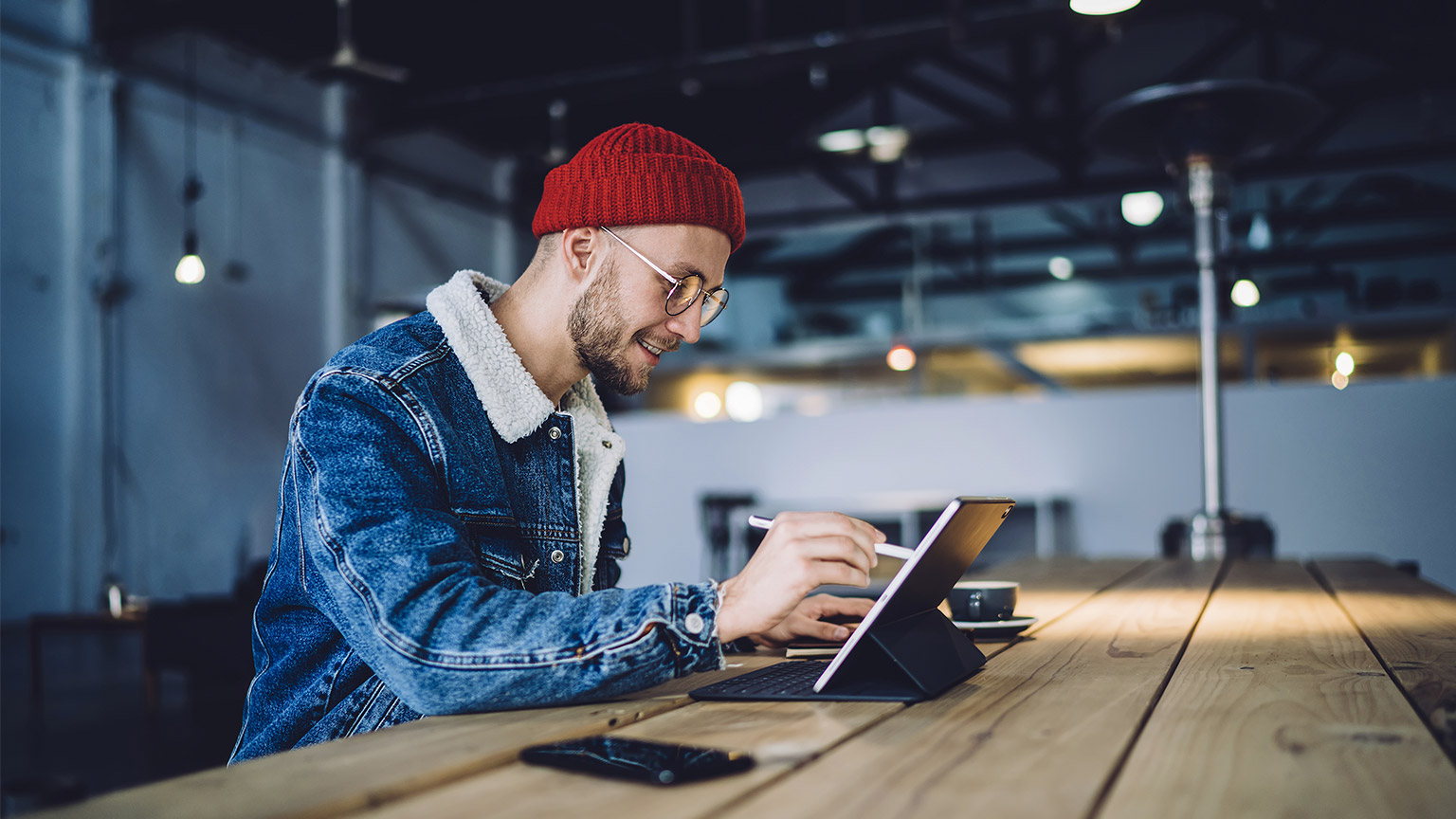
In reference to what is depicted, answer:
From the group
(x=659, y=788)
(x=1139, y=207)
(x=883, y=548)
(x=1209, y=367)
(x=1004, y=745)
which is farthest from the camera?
(x=1139, y=207)

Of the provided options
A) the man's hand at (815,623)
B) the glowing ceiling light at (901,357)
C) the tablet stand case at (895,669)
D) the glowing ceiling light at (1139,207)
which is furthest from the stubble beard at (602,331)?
the glowing ceiling light at (901,357)

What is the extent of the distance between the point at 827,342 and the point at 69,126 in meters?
5.77

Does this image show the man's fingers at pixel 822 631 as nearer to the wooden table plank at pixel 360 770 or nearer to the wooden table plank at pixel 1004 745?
the wooden table plank at pixel 1004 745

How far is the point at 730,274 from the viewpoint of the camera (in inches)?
420

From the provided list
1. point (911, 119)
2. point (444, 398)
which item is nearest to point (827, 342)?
point (911, 119)

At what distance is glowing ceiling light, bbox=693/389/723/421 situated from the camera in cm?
966

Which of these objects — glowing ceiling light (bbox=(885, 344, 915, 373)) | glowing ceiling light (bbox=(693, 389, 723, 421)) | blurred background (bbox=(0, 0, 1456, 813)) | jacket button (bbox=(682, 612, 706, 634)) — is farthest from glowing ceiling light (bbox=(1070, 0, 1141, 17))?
glowing ceiling light (bbox=(693, 389, 723, 421))

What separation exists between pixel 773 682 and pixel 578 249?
1.84 feet

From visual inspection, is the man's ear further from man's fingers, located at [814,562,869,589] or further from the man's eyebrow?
man's fingers, located at [814,562,869,589]

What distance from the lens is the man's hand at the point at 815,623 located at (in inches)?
49.4

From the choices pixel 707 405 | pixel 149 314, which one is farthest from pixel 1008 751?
pixel 707 405

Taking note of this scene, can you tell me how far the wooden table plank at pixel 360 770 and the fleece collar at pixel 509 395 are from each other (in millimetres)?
384

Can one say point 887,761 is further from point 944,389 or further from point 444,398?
point 944,389

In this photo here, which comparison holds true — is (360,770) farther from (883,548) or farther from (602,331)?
(602,331)
